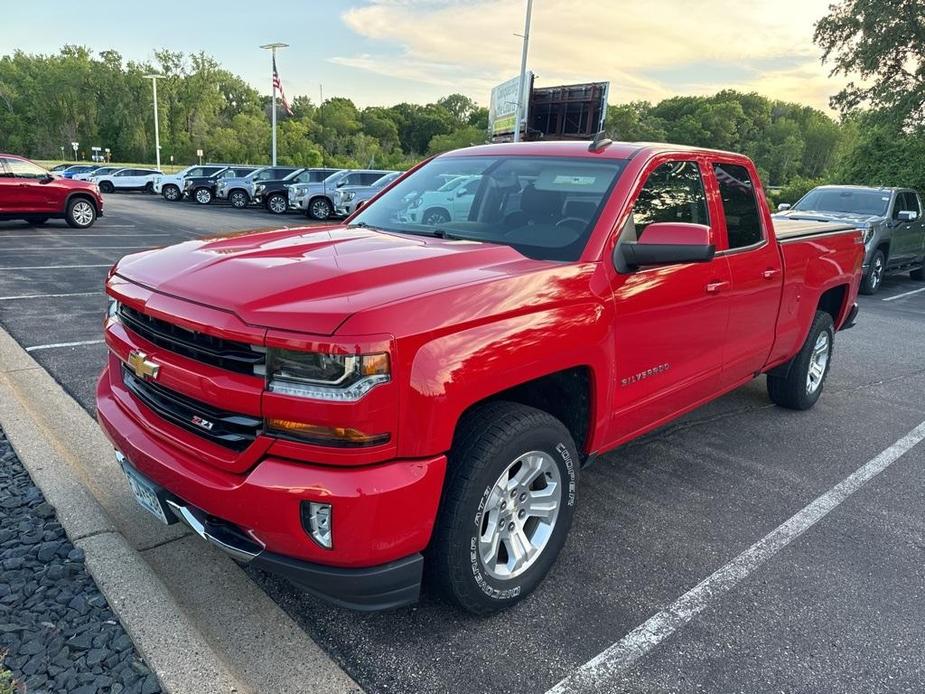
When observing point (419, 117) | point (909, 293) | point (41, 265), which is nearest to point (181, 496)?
point (41, 265)

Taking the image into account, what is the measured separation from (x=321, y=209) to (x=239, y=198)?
6339mm

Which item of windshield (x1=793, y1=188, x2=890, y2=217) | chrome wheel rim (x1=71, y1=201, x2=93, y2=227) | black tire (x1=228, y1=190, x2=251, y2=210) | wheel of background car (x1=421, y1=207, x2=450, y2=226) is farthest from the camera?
black tire (x1=228, y1=190, x2=251, y2=210)

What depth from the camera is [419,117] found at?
385ft

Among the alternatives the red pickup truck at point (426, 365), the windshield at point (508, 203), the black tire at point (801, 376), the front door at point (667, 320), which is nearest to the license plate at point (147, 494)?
the red pickup truck at point (426, 365)

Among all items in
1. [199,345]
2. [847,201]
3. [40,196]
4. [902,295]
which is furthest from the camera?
[40,196]

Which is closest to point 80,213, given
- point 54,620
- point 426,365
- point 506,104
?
point 54,620

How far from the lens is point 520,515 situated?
2760 mm

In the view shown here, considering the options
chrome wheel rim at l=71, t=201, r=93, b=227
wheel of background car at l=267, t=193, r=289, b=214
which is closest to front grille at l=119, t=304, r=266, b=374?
chrome wheel rim at l=71, t=201, r=93, b=227

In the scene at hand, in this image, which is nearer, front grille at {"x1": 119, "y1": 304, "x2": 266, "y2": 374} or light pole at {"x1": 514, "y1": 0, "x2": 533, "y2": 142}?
front grille at {"x1": 119, "y1": 304, "x2": 266, "y2": 374}

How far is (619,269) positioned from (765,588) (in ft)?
5.18

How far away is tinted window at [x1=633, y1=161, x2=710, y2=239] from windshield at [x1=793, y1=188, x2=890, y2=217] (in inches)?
394

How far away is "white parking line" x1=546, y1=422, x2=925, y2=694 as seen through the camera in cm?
243

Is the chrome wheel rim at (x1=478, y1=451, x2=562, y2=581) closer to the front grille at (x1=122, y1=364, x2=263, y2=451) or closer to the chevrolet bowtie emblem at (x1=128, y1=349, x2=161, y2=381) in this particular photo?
the front grille at (x1=122, y1=364, x2=263, y2=451)

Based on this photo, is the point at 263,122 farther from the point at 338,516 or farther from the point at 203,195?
the point at 338,516
